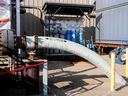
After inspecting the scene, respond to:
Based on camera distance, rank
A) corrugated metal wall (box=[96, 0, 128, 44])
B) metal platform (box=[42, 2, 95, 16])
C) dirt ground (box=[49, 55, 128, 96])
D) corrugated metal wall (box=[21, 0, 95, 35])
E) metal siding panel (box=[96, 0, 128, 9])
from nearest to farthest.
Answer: dirt ground (box=[49, 55, 128, 96]) < corrugated metal wall (box=[96, 0, 128, 44]) < metal siding panel (box=[96, 0, 128, 9]) < metal platform (box=[42, 2, 95, 16]) < corrugated metal wall (box=[21, 0, 95, 35])

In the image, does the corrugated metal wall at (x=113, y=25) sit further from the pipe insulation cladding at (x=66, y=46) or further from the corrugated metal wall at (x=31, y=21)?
the pipe insulation cladding at (x=66, y=46)

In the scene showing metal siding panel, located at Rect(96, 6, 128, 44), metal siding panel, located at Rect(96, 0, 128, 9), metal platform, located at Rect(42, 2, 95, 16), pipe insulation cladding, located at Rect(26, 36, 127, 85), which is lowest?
pipe insulation cladding, located at Rect(26, 36, 127, 85)

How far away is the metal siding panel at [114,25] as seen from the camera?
18938mm

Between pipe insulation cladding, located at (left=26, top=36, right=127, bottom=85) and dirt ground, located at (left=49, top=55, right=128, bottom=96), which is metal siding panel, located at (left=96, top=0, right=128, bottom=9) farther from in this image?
pipe insulation cladding, located at (left=26, top=36, right=127, bottom=85)

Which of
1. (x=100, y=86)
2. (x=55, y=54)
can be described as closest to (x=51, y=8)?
(x=55, y=54)

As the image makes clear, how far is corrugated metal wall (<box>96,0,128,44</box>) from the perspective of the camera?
18938 millimetres

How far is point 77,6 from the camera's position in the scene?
22219 millimetres

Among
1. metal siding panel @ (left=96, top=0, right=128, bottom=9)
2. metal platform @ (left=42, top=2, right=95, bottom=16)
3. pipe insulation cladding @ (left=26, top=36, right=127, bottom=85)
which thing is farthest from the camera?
metal platform @ (left=42, top=2, right=95, bottom=16)

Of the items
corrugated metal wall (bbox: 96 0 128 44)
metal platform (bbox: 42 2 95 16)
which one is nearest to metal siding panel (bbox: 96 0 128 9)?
corrugated metal wall (bbox: 96 0 128 44)

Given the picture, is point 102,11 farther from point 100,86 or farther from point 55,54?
point 100,86

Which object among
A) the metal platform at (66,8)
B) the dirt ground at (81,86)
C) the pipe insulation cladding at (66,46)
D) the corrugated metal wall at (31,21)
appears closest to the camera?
the pipe insulation cladding at (66,46)

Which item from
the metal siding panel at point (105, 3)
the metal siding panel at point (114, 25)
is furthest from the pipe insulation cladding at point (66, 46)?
the metal siding panel at point (105, 3)

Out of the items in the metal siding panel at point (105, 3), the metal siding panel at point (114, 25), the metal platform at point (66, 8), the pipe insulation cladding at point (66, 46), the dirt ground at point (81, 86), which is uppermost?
the metal siding panel at point (105, 3)

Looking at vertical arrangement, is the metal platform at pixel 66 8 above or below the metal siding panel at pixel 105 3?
below
